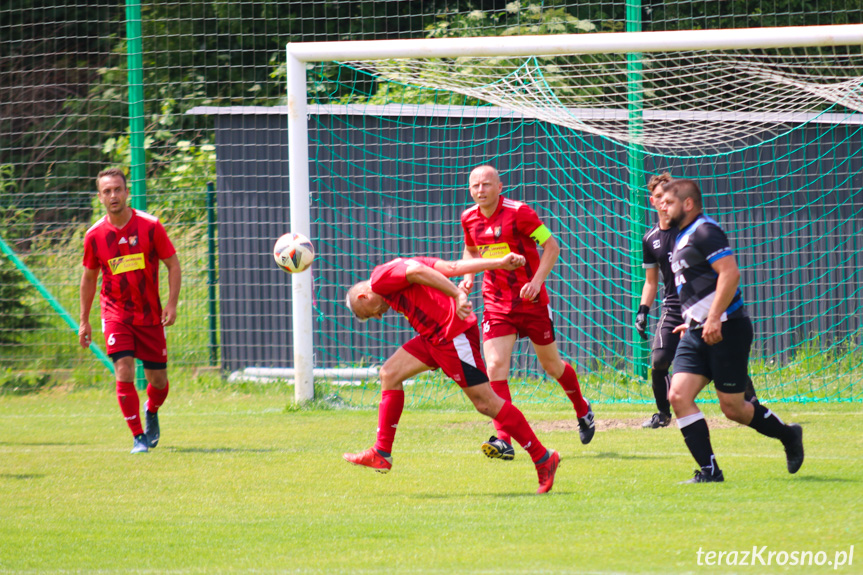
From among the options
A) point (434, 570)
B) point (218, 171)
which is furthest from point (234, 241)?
point (434, 570)

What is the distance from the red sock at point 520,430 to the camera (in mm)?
5633

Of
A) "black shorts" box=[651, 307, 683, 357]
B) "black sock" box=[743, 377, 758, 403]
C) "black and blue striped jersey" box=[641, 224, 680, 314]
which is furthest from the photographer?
"black shorts" box=[651, 307, 683, 357]

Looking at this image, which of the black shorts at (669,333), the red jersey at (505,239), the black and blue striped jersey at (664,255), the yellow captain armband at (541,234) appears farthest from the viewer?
the black shorts at (669,333)

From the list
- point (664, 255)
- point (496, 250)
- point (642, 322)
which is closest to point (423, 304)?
point (496, 250)

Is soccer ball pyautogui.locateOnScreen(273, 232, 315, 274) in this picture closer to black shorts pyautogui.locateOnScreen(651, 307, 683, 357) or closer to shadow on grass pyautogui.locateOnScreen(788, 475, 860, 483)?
black shorts pyautogui.locateOnScreen(651, 307, 683, 357)

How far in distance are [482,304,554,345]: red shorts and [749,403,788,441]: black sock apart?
70.9 inches

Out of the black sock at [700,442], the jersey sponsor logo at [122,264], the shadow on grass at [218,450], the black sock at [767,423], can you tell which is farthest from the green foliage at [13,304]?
the black sock at [767,423]

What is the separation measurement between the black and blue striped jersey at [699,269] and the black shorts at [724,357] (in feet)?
0.27

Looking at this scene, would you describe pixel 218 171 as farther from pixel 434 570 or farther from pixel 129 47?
pixel 434 570

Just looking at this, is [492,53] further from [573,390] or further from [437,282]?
[437,282]

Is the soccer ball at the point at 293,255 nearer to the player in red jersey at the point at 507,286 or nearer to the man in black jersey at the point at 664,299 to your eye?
the player in red jersey at the point at 507,286

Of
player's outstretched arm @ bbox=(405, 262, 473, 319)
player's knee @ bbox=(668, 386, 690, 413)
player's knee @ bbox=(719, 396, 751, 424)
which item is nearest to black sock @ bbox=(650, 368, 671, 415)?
player's knee @ bbox=(719, 396, 751, 424)

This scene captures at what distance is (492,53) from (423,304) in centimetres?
390

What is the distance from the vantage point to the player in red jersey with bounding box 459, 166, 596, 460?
6.89 m
